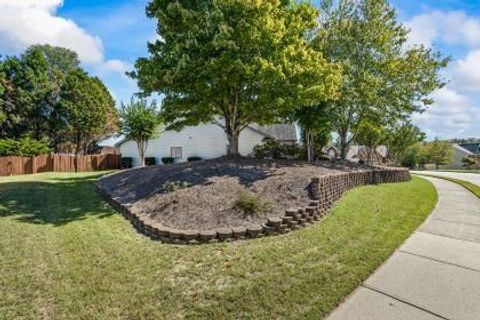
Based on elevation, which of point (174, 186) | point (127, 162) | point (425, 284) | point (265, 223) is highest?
point (127, 162)

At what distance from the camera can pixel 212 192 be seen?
8680 mm

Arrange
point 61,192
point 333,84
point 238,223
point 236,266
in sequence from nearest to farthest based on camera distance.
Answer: point 236,266, point 238,223, point 61,192, point 333,84

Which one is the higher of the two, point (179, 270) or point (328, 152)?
point (328, 152)

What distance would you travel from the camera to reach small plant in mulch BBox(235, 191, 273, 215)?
7465 millimetres

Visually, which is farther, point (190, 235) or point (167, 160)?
point (167, 160)

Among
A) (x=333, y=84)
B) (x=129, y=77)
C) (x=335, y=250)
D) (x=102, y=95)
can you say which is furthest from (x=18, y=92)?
(x=335, y=250)

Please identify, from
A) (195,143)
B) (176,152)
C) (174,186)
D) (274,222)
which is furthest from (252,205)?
(176,152)

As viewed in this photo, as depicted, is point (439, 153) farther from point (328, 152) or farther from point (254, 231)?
point (254, 231)

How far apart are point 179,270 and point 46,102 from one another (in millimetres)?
33574

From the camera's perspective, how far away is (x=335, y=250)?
5.98 meters

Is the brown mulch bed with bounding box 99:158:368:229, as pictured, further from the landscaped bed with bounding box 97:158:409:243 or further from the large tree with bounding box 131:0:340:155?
the large tree with bounding box 131:0:340:155

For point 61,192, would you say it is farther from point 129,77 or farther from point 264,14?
point 264,14

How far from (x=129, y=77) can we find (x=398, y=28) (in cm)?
1462

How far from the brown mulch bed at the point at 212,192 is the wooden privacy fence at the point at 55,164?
15.4 metres
